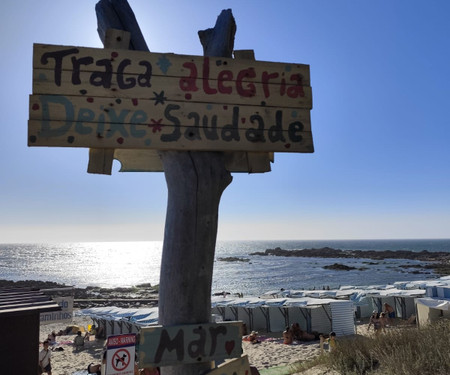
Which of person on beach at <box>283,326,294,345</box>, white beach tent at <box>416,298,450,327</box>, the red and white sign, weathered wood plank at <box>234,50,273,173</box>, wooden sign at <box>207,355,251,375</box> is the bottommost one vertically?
person on beach at <box>283,326,294,345</box>

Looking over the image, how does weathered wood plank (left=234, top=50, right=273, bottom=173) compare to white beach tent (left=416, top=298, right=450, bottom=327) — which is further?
white beach tent (left=416, top=298, right=450, bottom=327)

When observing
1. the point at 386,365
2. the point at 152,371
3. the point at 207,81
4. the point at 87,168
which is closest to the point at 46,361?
the point at 152,371

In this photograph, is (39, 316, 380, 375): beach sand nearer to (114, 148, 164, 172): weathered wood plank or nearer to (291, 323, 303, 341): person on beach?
(291, 323, 303, 341): person on beach

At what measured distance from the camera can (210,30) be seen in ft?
8.81

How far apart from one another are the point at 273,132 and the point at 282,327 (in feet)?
52.6

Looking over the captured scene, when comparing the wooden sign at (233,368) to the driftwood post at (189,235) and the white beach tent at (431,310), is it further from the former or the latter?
the white beach tent at (431,310)

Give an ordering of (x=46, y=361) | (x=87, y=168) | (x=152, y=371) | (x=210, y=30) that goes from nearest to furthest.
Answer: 1. (x=87, y=168)
2. (x=210, y=30)
3. (x=152, y=371)
4. (x=46, y=361)

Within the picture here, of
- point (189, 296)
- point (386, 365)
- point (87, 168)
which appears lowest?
point (386, 365)

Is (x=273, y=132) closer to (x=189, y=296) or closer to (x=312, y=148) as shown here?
(x=312, y=148)

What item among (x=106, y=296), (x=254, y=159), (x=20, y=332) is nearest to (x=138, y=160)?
(x=254, y=159)

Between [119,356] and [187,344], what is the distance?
7.49 feet

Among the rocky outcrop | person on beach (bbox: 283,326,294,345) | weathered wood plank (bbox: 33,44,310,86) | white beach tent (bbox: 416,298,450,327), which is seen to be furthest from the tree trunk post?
the rocky outcrop

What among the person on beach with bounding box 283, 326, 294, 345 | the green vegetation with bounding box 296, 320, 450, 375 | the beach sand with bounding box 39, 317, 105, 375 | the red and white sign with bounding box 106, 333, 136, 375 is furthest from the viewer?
the person on beach with bounding box 283, 326, 294, 345

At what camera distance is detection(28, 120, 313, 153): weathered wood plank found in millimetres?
2137
